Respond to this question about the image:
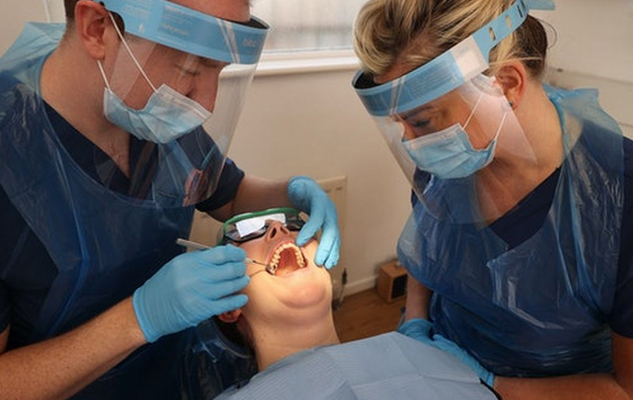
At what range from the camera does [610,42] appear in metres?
2.16

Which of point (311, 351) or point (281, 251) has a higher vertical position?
point (281, 251)

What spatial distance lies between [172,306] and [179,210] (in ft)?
0.90

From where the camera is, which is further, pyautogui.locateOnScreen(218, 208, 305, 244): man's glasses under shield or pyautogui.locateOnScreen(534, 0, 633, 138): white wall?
pyautogui.locateOnScreen(534, 0, 633, 138): white wall

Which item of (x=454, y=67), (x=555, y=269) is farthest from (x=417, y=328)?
(x=454, y=67)

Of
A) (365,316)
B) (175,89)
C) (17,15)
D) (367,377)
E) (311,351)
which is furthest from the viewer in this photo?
(365,316)

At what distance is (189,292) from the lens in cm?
106

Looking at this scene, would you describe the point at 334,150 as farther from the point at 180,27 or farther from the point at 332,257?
the point at 180,27

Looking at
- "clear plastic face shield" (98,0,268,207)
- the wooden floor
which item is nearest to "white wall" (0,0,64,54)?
"clear plastic face shield" (98,0,268,207)

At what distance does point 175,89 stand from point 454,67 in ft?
1.78

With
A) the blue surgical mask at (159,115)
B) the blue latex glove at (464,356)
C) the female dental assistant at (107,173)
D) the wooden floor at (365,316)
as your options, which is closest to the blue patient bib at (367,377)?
the blue latex glove at (464,356)

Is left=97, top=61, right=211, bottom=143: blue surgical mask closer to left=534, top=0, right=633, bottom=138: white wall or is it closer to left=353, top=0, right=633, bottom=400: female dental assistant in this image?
left=353, top=0, right=633, bottom=400: female dental assistant

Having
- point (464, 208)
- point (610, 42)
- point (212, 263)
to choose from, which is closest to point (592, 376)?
point (464, 208)

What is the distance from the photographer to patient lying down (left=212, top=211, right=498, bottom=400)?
1.04m

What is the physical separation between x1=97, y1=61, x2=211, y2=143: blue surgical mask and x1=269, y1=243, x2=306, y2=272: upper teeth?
0.40 m
